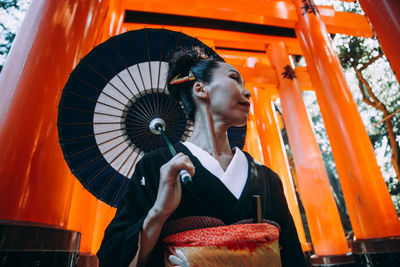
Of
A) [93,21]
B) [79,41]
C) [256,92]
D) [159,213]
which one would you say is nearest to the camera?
[159,213]

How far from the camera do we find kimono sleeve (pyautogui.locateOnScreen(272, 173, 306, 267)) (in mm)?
1382

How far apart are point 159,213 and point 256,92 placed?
326 inches

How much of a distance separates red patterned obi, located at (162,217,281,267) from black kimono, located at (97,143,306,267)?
5 cm

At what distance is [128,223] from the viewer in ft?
3.71

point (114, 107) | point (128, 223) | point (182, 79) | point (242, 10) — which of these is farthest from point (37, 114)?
point (242, 10)

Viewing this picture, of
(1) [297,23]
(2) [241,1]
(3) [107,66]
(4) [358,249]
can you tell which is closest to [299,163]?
(4) [358,249]

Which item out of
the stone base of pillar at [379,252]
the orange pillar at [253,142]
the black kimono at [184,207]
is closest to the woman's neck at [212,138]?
the black kimono at [184,207]

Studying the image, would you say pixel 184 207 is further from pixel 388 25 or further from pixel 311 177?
pixel 311 177

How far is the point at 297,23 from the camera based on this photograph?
6383 millimetres

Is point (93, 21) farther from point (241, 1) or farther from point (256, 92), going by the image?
point (256, 92)

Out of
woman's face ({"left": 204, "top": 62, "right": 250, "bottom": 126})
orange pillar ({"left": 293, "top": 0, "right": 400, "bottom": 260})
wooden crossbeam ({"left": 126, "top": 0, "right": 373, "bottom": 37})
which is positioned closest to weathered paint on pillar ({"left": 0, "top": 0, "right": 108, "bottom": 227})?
woman's face ({"left": 204, "top": 62, "right": 250, "bottom": 126})

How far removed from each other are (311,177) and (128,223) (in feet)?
17.1

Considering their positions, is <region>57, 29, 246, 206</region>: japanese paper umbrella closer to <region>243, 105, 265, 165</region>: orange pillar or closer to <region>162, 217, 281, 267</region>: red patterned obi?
<region>162, 217, 281, 267</region>: red patterned obi

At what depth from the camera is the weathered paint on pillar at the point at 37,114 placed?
1791mm
